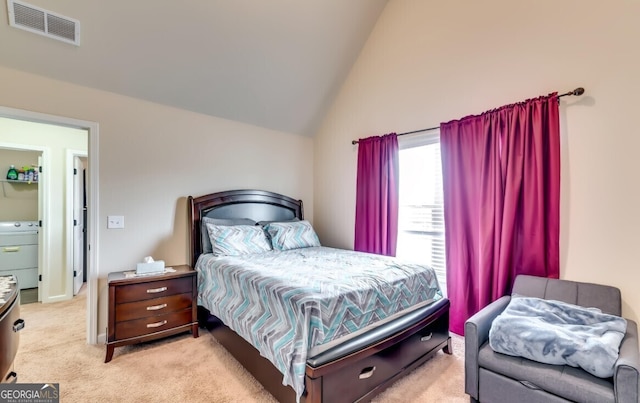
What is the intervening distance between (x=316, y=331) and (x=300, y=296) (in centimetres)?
21

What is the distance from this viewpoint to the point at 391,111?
3.38m

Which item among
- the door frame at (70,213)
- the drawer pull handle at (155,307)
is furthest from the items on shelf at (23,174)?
the drawer pull handle at (155,307)

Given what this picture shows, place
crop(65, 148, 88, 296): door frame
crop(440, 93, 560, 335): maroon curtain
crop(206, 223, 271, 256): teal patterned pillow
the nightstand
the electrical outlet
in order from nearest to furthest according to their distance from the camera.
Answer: crop(440, 93, 560, 335): maroon curtain
the nightstand
the electrical outlet
crop(206, 223, 271, 256): teal patterned pillow
crop(65, 148, 88, 296): door frame

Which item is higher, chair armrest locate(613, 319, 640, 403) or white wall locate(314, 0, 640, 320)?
white wall locate(314, 0, 640, 320)

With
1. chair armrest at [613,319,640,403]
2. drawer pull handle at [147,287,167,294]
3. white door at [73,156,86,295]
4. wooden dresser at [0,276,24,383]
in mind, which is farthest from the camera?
white door at [73,156,86,295]

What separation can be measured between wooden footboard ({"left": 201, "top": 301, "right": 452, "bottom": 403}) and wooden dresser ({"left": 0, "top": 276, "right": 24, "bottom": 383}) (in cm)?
120

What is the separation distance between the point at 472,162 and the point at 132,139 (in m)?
3.39

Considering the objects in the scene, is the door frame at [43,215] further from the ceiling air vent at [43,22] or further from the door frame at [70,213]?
the ceiling air vent at [43,22]

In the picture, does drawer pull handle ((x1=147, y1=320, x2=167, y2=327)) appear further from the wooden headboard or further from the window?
the window

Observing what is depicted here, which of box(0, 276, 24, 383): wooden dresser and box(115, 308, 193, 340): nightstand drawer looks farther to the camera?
box(115, 308, 193, 340): nightstand drawer

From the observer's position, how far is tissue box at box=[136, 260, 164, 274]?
256cm

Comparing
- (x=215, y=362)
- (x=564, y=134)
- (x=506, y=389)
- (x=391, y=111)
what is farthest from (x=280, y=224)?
(x=564, y=134)

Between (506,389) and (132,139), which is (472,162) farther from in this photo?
(132,139)

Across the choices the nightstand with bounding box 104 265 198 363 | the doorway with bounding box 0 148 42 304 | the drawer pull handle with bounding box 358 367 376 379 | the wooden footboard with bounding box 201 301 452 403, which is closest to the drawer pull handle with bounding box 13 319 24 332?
the wooden footboard with bounding box 201 301 452 403
